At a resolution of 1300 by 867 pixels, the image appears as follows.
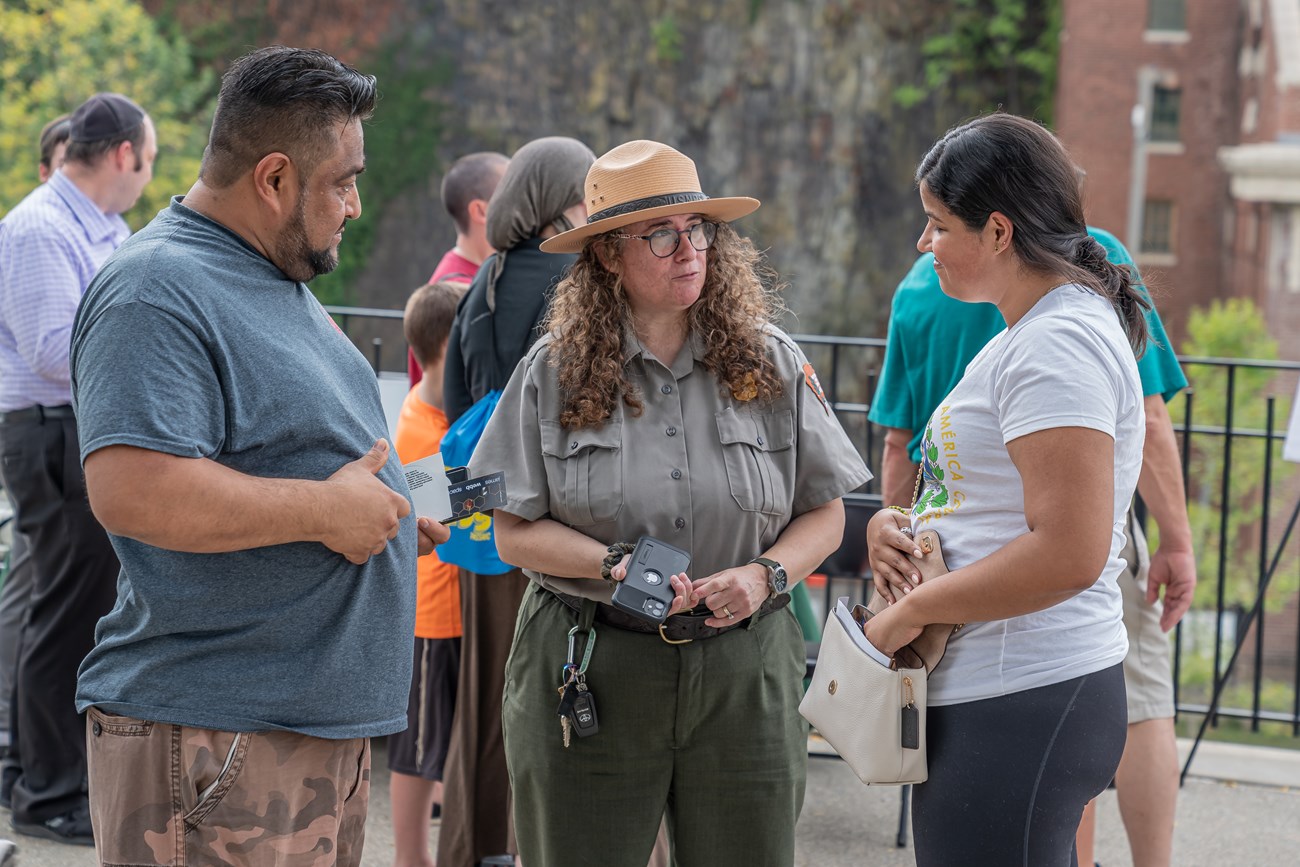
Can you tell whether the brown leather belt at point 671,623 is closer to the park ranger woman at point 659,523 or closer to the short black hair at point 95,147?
the park ranger woman at point 659,523

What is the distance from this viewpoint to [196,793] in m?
1.96

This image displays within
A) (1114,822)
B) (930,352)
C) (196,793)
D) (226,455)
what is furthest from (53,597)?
(1114,822)

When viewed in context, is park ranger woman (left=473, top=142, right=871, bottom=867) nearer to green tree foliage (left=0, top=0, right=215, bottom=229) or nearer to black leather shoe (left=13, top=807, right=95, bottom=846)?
black leather shoe (left=13, top=807, right=95, bottom=846)

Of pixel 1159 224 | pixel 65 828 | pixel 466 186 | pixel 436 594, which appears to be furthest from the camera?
pixel 1159 224

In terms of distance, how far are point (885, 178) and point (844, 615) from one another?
25.5 metres

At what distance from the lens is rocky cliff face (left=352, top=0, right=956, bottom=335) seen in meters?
25.7

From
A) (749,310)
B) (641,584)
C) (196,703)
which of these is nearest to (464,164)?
(749,310)

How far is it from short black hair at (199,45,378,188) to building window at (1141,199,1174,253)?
32555 mm

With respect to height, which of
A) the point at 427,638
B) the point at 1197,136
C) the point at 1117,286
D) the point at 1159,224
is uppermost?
the point at 1197,136

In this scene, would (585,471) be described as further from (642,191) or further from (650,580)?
(642,191)

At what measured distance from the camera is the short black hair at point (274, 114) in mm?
1990

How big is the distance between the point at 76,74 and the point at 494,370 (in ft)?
81.0

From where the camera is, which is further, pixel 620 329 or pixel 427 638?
pixel 427 638

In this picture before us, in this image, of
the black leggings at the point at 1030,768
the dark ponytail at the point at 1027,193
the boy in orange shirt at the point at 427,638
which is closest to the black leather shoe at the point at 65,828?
the boy in orange shirt at the point at 427,638
